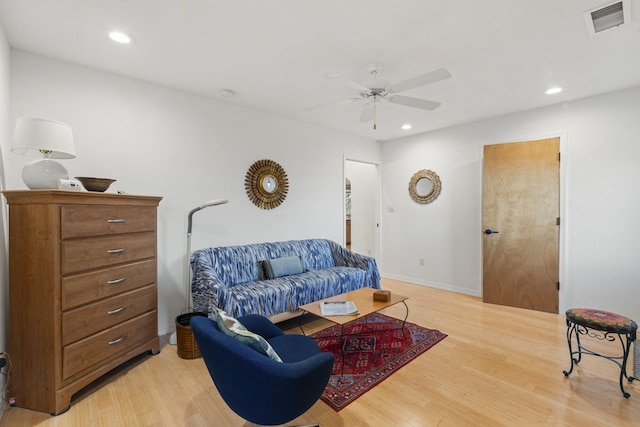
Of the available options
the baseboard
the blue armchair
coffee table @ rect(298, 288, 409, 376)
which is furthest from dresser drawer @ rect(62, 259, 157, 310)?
the baseboard

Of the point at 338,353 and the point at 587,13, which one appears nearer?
the point at 587,13

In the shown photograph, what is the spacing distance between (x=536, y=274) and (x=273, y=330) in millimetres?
3443

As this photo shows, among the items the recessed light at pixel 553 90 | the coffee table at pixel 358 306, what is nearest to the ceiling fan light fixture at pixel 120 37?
the coffee table at pixel 358 306

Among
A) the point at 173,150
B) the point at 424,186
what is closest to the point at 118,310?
the point at 173,150

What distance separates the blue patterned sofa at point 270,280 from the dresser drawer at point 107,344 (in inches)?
19.1

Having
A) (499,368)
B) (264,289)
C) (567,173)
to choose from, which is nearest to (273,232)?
(264,289)

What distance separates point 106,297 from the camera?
2.12m

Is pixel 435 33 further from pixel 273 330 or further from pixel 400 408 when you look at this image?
Result: pixel 400 408

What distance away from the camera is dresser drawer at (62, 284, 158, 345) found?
188 centimetres

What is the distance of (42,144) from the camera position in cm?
189

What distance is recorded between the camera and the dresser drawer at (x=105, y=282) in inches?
Result: 74.3

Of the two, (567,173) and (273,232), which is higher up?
(567,173)

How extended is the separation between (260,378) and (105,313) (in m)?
1.53

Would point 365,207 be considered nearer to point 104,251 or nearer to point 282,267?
point 282,267
